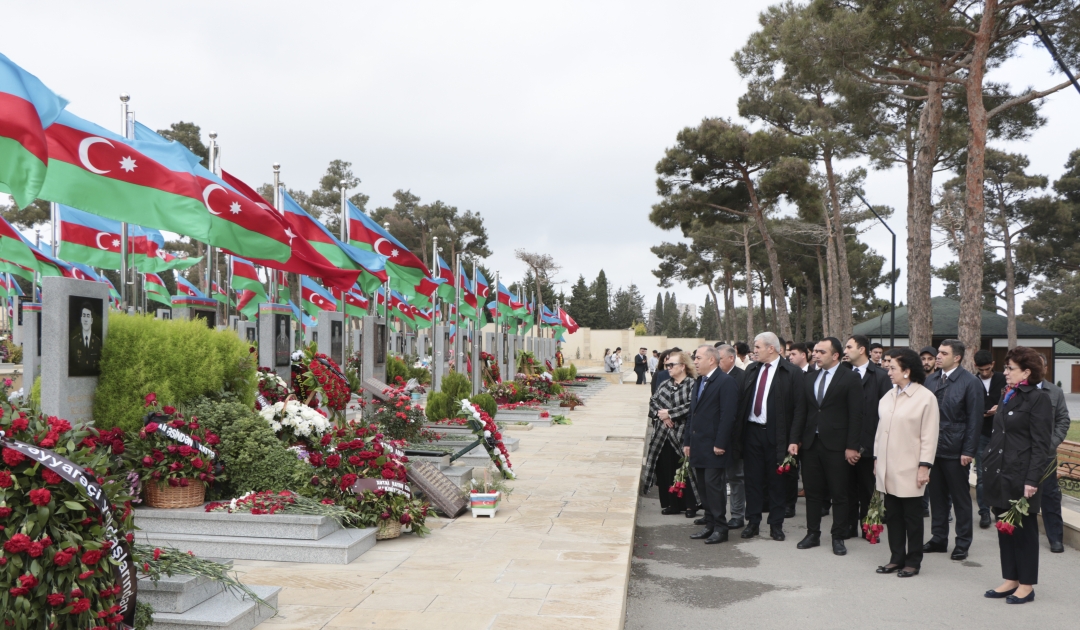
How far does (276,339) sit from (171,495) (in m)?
2.98

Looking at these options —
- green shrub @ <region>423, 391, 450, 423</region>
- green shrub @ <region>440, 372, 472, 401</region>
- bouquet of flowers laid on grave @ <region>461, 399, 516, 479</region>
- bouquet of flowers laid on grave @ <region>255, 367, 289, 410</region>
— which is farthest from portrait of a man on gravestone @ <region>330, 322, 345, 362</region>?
green shrub @ <region>440, 372, 472, 401</region>

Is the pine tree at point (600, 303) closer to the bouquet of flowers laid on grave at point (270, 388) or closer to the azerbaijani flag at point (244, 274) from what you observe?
the azerbaijani flag at point (244, 274)

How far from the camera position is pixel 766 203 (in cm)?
3259

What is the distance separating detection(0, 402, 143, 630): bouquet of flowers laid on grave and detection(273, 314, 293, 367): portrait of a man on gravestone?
17.7 feet

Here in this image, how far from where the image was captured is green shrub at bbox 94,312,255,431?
→ 20.0ft

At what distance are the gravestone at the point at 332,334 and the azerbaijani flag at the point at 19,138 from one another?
19.3 feet

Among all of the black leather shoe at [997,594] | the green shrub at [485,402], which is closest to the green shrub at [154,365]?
the black leather shoe at [997,594]

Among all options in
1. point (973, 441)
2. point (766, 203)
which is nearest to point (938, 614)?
point (973, 441)

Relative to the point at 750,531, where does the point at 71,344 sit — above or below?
above

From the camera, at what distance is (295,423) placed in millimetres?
7332

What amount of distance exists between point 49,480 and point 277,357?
5.74 meters

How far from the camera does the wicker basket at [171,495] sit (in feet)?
20.7

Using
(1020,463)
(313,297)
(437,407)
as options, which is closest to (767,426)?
(1020,463)

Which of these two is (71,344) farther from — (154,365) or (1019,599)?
(1019,599)
